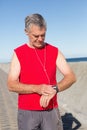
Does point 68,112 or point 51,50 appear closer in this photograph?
point 51,50

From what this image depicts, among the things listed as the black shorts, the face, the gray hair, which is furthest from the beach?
the gray hair

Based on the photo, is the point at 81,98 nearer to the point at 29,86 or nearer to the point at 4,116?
the point at 4,116

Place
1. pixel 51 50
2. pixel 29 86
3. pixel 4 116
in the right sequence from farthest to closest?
pixel 4 116, pixel 51 50, pixel 29 86

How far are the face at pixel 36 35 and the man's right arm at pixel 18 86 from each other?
0.76 ft

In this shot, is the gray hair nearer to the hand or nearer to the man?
the man

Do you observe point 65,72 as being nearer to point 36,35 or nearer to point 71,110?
point 36,35

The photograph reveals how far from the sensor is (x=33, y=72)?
4191 millimetres

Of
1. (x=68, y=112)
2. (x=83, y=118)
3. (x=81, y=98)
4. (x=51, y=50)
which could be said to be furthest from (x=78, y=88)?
(x=51, y=50)

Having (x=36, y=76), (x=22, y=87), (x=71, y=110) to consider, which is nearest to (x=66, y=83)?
(x=36, y=76)

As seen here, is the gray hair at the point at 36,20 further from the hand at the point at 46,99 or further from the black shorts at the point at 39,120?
the black shorts at the point at 39,120

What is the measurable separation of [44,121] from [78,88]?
15047mm

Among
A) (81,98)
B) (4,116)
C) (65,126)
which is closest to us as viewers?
(65,126)

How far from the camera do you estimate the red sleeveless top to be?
13.7ft

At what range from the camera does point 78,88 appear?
1922 centimetres
